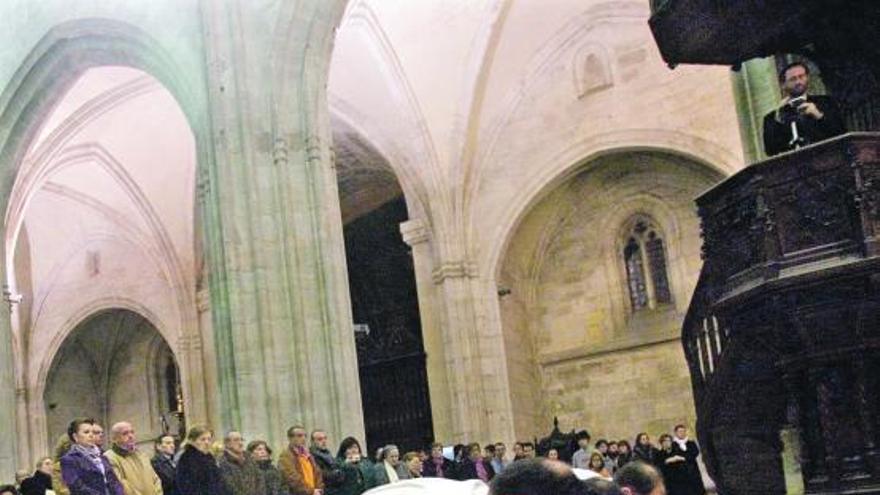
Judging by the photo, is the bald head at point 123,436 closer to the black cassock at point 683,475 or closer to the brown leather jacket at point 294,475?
the brown leather jacket at point 294,475

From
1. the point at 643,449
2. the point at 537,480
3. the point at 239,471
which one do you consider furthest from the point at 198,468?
the point at 643,449

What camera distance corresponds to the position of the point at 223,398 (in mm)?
13648

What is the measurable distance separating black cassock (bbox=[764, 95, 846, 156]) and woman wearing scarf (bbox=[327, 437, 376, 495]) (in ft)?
17.5

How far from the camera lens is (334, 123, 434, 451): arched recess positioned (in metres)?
23.4

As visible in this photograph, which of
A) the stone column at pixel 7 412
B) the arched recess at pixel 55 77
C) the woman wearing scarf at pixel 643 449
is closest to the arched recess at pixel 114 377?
the arched recess at pixel 55 77

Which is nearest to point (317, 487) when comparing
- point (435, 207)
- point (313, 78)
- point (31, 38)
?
point (313, 78)

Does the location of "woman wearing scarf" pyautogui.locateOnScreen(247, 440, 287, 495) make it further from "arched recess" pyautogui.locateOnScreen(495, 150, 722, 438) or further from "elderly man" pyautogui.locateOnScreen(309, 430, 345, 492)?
"arched recess" pyautogui.locateOnScreen(495, 150, 722, 438)

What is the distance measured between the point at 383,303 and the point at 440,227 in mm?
3566

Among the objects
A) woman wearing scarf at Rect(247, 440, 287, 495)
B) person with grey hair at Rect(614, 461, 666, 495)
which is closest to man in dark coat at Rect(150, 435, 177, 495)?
woman wearing scarf at Rect(247, 440, 287, 495)

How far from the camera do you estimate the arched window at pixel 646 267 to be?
21.9 m

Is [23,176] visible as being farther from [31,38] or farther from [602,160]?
[602,160]

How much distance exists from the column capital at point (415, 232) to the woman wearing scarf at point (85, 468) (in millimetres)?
13954

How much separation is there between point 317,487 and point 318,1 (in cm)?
677

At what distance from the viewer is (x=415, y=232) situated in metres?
22.0
